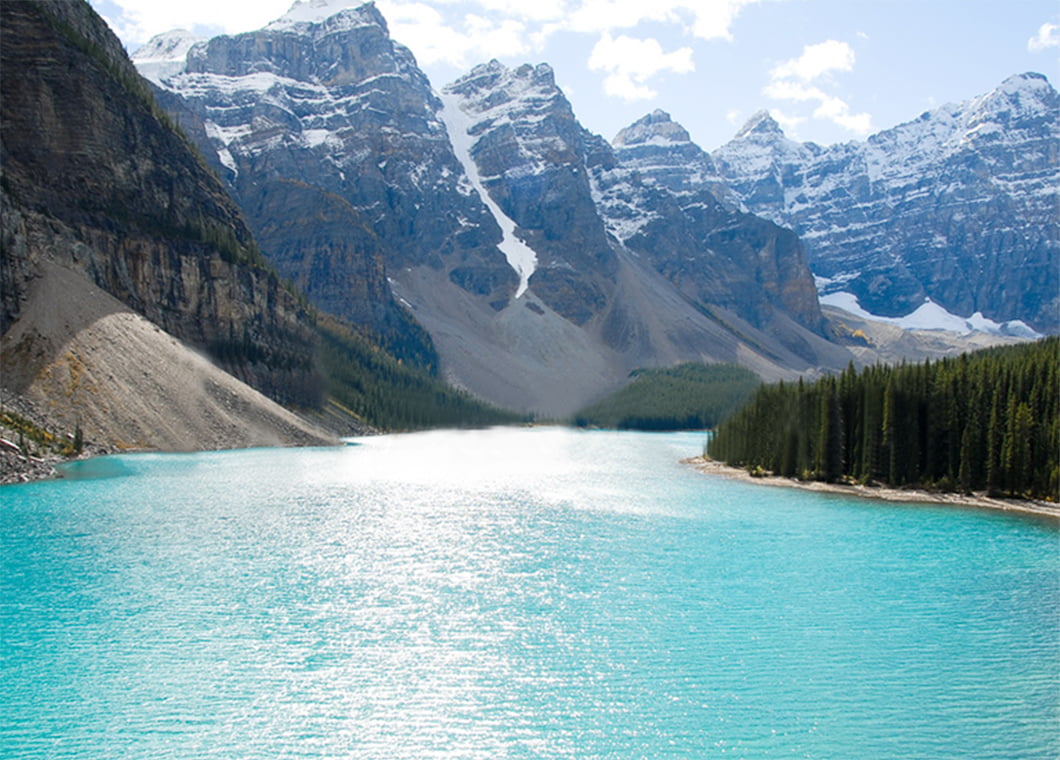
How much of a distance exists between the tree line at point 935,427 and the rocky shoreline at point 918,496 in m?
1.15

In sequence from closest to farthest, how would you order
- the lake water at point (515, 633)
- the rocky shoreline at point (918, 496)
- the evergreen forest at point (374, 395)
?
1. the lake water at point (515, 633)
2. the rocky shoreline at point (918, 496)
3. the evergreen forest at point (374, 395)

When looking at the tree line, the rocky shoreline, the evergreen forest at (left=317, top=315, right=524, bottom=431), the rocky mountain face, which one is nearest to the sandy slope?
the rocky mountain face

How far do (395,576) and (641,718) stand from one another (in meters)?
17.1

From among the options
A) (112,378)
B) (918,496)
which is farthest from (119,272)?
(918,496)

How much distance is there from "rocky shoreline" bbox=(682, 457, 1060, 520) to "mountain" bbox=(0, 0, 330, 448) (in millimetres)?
62528

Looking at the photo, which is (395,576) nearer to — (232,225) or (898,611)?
(898,611)

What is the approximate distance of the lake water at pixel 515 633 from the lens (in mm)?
21031

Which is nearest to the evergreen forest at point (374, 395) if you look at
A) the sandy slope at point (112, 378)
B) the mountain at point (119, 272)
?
the mountain at point (119, 272)

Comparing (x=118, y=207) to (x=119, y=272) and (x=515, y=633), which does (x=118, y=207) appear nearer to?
(x=119, y=272)

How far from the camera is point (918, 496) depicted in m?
66.2

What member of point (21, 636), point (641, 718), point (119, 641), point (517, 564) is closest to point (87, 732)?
point (119, 641)

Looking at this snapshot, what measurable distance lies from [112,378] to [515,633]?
238 feet

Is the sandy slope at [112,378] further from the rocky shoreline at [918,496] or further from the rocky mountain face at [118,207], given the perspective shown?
the rocky shoreline at [918,496]

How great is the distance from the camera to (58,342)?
83.6 meters
